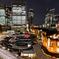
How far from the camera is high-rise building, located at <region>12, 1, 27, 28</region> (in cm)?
8150

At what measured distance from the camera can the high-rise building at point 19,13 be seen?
81.5m

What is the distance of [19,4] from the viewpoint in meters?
81.8

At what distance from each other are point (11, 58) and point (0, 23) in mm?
91559

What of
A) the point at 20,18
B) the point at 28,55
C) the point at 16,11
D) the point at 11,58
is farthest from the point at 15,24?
the point at 11,58

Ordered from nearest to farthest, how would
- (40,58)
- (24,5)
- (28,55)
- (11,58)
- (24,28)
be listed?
(11,58), (40,58), (28,55), (24,5), (24,28)

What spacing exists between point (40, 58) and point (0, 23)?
8977cm

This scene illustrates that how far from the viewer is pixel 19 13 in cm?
8356

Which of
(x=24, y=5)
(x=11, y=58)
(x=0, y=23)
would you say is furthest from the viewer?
(x=0, y=23)

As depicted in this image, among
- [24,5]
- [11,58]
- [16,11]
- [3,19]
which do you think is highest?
[24,5]

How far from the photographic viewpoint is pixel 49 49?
25.6 metres

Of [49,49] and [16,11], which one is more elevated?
[16,11]

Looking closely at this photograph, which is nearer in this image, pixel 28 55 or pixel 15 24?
pixel 28 55

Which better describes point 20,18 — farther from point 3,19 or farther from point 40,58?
point 40,58

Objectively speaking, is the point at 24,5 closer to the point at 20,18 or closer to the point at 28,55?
the point at 20,18
